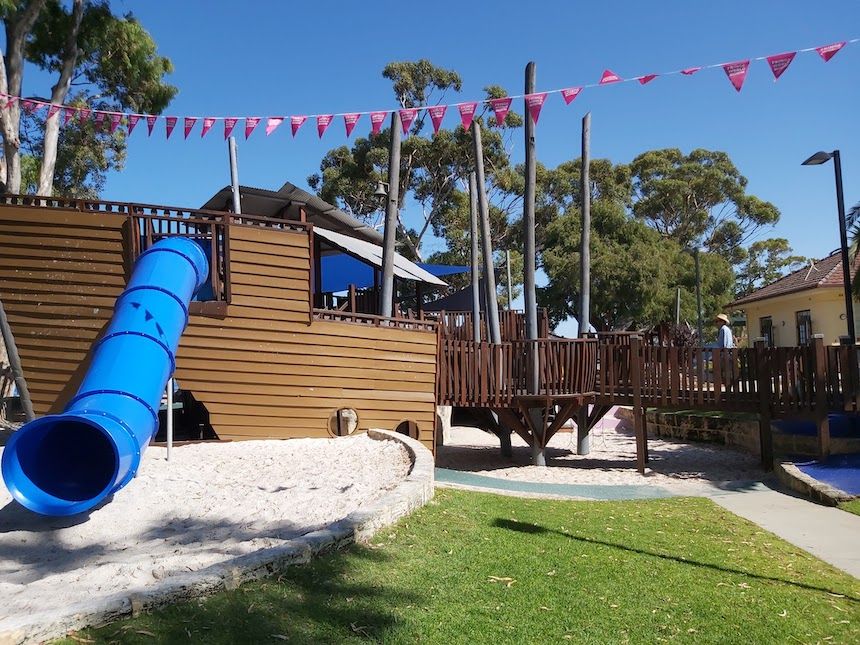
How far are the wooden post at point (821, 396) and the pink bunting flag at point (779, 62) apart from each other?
15.9ft

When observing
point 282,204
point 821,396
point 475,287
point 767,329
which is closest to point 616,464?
point 821,396

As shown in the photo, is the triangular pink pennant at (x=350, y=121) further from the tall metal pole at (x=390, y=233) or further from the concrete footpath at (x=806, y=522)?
the concrete footpath at (x=806, y=522)

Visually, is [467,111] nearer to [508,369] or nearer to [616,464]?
[508,369]

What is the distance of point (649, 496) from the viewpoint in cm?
946

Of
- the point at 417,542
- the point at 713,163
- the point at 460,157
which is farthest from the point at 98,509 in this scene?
the point at 713,163

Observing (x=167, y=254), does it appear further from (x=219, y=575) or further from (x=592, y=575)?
(x=592, y=575)

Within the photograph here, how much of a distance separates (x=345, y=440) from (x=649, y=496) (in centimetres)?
443

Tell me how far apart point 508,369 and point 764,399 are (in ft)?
14.8

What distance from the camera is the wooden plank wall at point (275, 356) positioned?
31.3ft

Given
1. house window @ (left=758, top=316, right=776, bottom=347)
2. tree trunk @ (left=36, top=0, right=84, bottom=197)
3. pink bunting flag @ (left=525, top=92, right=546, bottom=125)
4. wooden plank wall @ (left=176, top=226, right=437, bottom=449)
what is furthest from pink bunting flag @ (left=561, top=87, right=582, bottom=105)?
house window @ (left=758, top=316, right=776, bottom=347)

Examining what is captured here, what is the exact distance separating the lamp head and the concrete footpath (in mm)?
6592

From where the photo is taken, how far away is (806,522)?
730 cm

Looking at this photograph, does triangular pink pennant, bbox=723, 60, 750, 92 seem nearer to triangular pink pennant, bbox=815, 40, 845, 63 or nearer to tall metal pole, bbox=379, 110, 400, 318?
triangular pink pennant, bbox=815, 40, 845, 63

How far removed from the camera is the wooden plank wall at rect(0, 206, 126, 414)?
9.16 m
